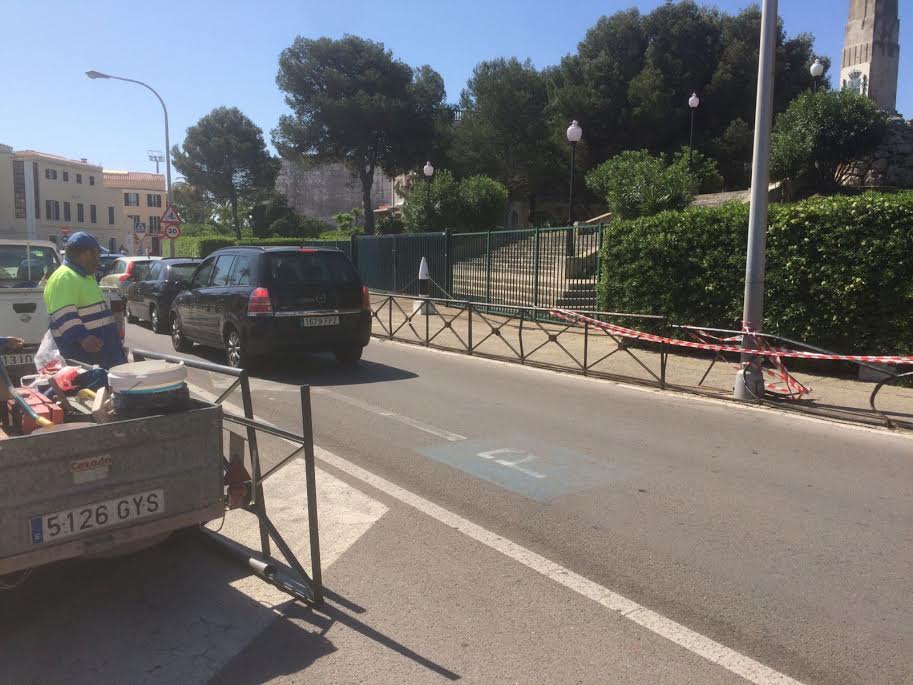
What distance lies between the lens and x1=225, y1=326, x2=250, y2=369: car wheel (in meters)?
10.2

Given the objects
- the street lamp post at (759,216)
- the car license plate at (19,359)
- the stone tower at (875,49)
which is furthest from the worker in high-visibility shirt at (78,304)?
the stone tower at (875,49)

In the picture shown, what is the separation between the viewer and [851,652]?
129 inches

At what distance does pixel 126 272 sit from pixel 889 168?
86.9ft

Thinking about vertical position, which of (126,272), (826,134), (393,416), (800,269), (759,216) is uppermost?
(826,134)

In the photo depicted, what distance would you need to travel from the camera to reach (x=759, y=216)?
29.2ft

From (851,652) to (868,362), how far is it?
19.7 ft

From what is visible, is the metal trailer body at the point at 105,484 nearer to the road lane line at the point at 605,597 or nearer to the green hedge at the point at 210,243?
the road lane line at the point at 605,597

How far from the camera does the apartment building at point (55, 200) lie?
70.8 metres

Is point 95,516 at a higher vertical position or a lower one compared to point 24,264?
lower

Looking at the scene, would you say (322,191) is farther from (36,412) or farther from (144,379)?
(144,379)

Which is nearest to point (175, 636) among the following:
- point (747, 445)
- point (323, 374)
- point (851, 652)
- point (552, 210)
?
point (851, 652)

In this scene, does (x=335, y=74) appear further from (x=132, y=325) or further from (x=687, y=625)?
(x=687, y=625)

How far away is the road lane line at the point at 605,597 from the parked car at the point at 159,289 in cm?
1086

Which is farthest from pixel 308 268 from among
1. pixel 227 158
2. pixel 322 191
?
pixel 322 191
